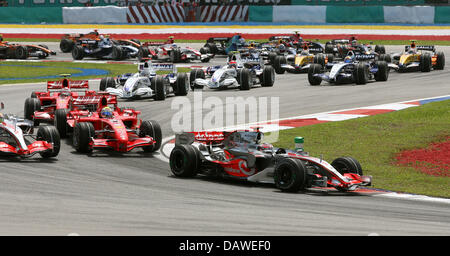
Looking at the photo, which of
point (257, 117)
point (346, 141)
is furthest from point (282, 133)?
point (257, 117)

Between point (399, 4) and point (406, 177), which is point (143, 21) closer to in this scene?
point (399, 4)

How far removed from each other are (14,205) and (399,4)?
51.5m

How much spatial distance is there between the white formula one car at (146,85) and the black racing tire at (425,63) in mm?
13142

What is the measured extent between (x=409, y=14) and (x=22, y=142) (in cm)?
4580

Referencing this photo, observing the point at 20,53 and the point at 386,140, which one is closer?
the point at 386,140

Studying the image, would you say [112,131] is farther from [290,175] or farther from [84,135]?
[290,175]

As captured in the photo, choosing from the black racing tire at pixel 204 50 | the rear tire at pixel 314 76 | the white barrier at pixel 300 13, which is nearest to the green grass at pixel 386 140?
the rear tire at pixel 314 76

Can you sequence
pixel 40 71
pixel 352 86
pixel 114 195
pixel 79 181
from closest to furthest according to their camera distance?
1. pixel 114 195
2. pixel 79 181
3. pixel 352 86
4. pixel 40 71

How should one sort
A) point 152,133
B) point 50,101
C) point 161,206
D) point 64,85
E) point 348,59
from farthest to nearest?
point 348,59
point 64,85
point 50,101
point 152,133
point 161,206

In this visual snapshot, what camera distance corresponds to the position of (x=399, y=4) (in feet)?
196

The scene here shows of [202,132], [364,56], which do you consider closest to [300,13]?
[364,56]

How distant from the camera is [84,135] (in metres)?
17.3

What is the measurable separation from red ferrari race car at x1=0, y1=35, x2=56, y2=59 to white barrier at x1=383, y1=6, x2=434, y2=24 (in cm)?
2528

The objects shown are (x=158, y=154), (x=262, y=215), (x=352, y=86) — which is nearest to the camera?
(x=262, y=215)
